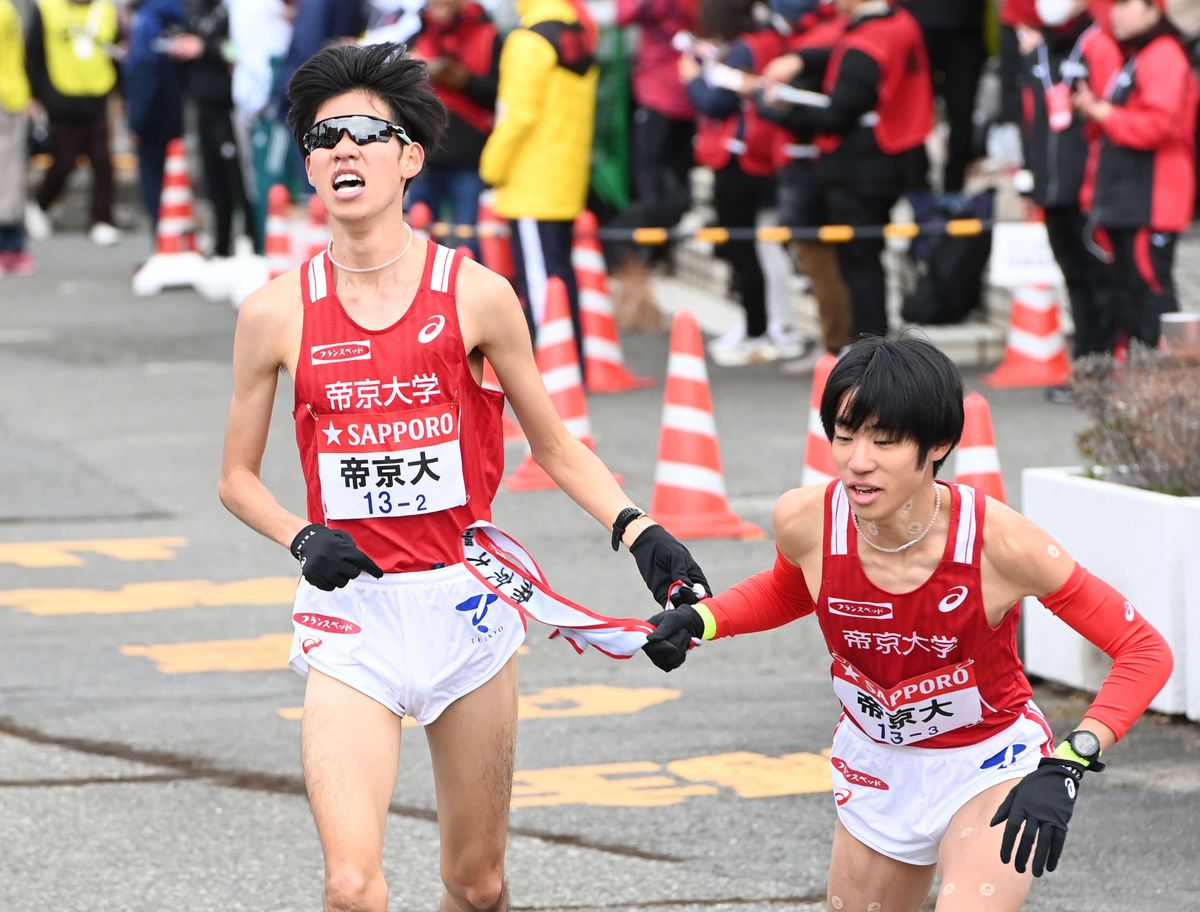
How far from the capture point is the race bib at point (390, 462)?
453cm

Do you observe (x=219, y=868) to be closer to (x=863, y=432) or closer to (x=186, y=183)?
(x=863, y=432)

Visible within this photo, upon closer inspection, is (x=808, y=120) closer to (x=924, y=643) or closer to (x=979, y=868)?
(x=924, y=643)

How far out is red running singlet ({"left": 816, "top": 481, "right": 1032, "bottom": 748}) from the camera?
421cm

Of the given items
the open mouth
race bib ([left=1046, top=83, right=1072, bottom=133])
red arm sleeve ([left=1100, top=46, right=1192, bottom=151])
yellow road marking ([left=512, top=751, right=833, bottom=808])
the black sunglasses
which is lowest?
yellow road marking ([left=512, top=751, right=833, bottom=808])

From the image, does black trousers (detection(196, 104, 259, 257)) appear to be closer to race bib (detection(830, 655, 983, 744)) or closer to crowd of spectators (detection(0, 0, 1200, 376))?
crowd of spectators (detection(0, 0, 1200, 376))

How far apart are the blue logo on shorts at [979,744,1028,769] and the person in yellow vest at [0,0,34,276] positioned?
17234mm

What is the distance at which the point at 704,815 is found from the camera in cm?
630

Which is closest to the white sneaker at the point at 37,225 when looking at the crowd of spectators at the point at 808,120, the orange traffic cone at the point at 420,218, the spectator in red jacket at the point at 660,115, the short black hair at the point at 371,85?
the crowd of spectators at the point at 808,120

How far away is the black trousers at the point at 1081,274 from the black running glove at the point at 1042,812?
8.70m

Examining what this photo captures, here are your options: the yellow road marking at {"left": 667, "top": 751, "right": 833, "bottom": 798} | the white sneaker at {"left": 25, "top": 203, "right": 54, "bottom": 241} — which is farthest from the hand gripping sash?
the white sneaker at {"left": 25, "top": 203, "right": 54, "bottom": 241}

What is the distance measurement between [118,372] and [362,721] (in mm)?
11581

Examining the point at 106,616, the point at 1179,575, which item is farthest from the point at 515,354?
the point at 106,616

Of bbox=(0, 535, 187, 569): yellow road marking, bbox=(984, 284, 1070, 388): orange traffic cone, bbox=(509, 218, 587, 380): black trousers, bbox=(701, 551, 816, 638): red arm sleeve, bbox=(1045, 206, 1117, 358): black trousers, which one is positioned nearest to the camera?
bbox=(701, 551, 816, 638): red arm sleeve

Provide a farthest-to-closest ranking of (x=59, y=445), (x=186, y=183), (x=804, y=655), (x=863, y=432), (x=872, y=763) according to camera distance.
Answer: (x=186, y=183) < (x=59, y=445) < (x=804, y=655) < (x=872, y=763) < (x=863, y=432)
